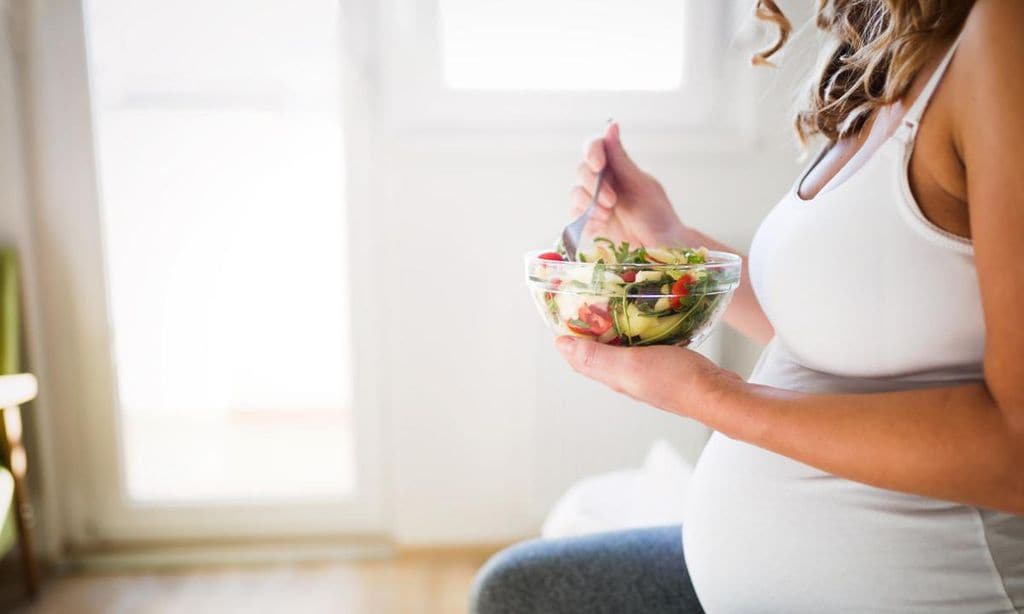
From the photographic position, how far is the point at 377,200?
1.78 meters

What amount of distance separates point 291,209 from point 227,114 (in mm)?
287

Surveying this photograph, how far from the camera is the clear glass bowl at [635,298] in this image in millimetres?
607

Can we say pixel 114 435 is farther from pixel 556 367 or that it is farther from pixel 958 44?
pixel 958 44

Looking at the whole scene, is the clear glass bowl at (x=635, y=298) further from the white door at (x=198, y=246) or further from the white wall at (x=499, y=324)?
the white door at (x=198, y=246)

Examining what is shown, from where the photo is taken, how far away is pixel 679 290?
62cm

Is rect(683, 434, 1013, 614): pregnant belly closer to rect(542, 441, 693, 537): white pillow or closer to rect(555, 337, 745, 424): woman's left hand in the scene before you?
rect(555, 337, 745, 424): woman's left hand

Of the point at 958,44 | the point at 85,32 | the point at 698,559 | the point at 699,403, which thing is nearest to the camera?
the point at 958,44

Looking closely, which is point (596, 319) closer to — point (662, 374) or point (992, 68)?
point (662, 374)

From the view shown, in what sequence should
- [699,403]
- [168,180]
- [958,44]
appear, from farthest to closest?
[168,180] < [699,403] < [958,44]

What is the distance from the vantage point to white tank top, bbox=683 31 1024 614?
53cm

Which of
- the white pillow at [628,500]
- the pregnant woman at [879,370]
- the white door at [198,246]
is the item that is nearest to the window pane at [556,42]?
the white door at [198,246]

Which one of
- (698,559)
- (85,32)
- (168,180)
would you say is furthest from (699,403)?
(85,32)

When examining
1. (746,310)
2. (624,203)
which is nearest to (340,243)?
(624,203)

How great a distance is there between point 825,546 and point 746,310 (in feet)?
1.07
